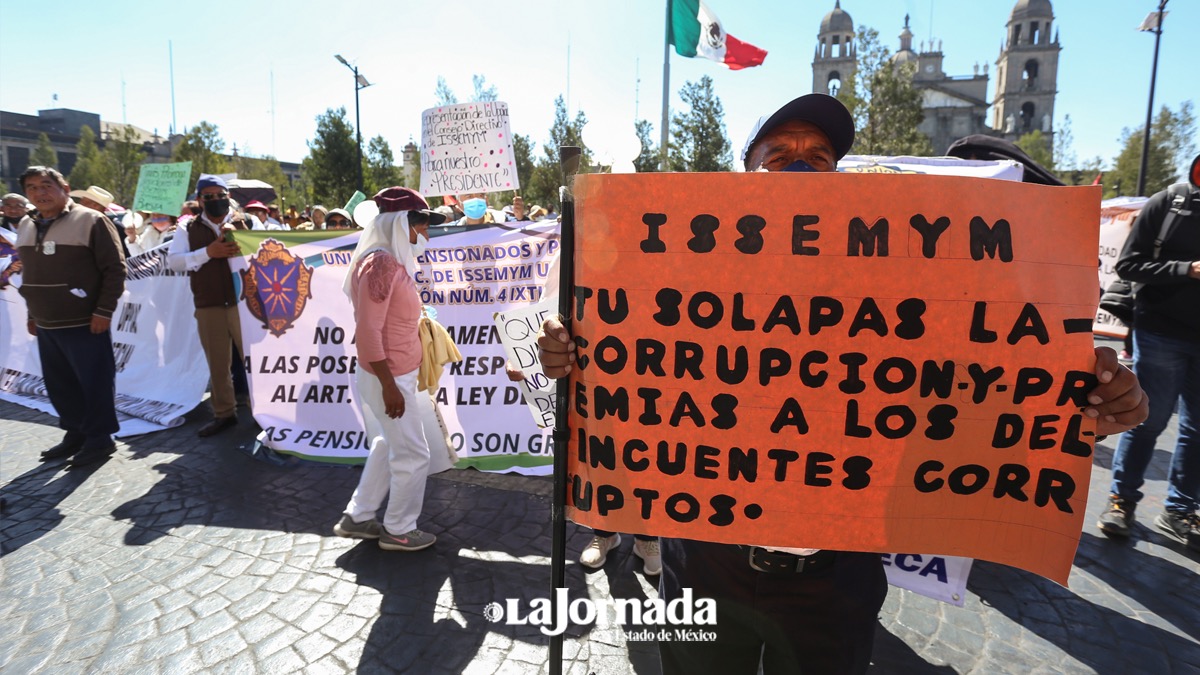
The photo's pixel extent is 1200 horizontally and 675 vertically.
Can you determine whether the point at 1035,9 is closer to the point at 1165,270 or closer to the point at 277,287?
the point at 1165,270

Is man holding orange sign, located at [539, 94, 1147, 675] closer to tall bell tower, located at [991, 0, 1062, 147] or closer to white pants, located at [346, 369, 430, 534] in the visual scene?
white pants, located at [346, 369, 430, 534]

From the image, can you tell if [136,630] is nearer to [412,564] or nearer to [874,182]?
[412,564]

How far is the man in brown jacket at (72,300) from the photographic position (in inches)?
188

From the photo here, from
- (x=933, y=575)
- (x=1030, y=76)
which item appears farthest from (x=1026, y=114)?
(x=933, y=575)

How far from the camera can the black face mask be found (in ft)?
18.2

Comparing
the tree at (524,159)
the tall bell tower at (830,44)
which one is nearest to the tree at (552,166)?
the tree at (524,159)

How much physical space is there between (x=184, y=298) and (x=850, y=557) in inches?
276

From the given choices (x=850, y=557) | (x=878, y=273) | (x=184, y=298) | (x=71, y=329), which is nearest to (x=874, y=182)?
(x=878, y=273)

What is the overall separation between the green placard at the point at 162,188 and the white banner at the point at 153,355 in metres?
0.72

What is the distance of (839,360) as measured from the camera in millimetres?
1401

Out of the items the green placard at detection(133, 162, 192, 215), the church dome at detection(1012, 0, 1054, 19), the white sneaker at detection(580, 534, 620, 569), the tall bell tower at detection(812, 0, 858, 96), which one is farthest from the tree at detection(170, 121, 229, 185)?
the church dome at detection(1012, 0, 1054, 19)

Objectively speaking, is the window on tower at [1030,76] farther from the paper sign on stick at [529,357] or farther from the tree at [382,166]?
the paper sign on stick at [529,357]

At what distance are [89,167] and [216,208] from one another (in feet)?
144

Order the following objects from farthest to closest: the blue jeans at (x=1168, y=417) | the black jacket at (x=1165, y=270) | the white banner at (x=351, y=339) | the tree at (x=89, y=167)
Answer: the tree at (x=89, y=167) < the white banner at (x=351, y=339) < the blue jeans at (x=1168, y=417) < the black jacket at (x=1165, y=270)
